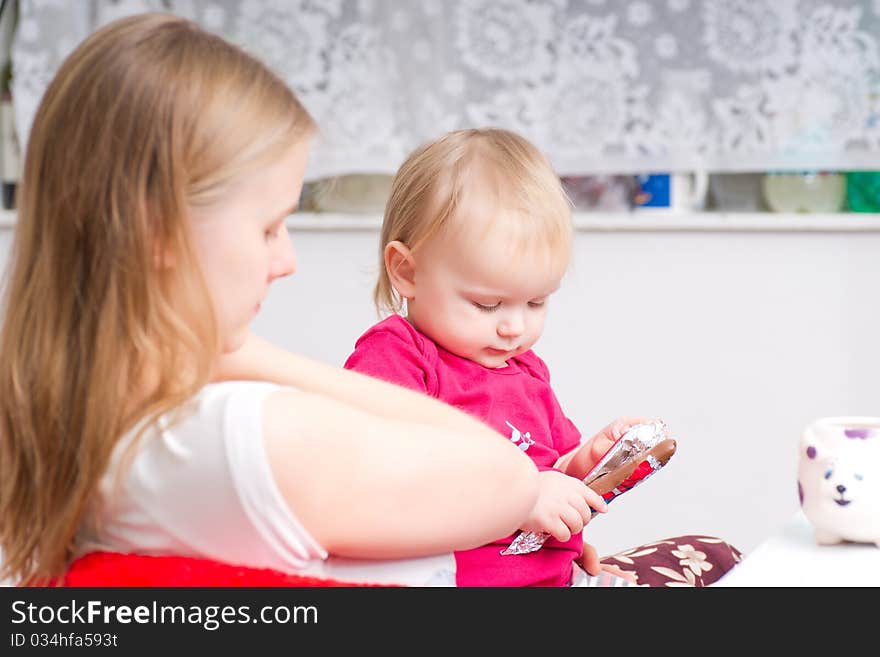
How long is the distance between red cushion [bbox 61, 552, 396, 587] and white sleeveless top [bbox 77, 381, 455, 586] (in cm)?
1

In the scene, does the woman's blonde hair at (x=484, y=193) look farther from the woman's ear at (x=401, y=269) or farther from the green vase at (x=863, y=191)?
the green vase at (x=863, y=191)

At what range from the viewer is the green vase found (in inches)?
98.3

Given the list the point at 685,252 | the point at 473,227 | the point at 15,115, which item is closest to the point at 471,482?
the point at 473,227

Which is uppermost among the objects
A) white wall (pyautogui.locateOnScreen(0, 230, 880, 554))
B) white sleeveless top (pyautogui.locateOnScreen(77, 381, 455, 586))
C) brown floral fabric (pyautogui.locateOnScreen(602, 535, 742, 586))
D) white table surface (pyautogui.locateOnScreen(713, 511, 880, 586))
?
white sleeveless top (pyautogui.locateOnScreen(77, 381, 455, 586))

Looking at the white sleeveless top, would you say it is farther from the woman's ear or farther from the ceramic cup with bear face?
the woman's ear

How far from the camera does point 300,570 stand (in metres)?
0.71

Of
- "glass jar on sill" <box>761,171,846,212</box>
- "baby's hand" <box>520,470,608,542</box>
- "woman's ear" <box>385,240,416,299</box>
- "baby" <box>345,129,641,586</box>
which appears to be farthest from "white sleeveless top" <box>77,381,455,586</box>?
"glass jar on sill" <box>761,171,846,212</box>

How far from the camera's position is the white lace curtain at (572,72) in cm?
246

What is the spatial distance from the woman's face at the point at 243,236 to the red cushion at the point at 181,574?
5.9 inches

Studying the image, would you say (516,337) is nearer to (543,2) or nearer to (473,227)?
(473,227)

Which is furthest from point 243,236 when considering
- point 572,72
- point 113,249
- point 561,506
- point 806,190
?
point 806,190

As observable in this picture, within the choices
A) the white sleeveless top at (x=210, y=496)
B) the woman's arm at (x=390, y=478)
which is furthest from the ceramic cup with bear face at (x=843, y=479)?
the white sleeveless top at (x=210, y=496)

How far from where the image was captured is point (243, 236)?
0.73 meters

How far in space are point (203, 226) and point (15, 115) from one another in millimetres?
2141
